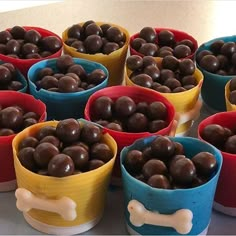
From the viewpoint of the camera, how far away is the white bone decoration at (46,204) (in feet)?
2.05

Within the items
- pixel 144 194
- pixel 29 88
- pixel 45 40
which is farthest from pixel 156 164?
pixel 45 40

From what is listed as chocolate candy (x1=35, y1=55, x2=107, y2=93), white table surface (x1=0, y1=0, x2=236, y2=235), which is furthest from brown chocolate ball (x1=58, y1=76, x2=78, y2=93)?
white table surface (x1=0, y1=0, x2=236, y2=235)

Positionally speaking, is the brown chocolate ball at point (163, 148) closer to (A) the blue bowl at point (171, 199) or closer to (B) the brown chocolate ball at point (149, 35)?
(A) the blue bowl at point (171, 199)

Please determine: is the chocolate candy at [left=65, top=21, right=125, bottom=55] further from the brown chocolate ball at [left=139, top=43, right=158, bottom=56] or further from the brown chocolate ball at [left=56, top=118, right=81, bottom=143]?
the brown chocolate ball at [left=56, top=118, right=81, bottom=143]

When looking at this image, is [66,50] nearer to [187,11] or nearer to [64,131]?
[64,131]

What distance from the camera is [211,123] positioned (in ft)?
2.51

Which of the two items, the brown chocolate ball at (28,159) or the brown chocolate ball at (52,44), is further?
the brown chocolate ball at (52,44)

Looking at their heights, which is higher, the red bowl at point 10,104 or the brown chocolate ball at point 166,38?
the brown chocolate ball at point 166,38

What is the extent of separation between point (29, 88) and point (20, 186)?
0.84 feet

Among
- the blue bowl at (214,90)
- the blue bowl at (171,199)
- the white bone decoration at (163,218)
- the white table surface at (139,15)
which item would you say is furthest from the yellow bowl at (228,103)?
the white table surface at (139,15)

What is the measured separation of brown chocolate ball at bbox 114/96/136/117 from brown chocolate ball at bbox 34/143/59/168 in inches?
6.2

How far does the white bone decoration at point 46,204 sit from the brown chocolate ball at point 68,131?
3.8 inches

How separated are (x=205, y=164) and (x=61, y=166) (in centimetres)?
19

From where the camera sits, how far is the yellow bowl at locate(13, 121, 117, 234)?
623 millimetres
